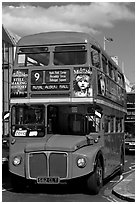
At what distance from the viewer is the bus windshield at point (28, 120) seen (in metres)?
11.2

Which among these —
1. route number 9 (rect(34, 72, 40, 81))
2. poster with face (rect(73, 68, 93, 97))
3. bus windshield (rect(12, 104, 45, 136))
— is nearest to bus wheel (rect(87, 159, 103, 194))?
bus windshield (rect(12, 104, 45, 136))

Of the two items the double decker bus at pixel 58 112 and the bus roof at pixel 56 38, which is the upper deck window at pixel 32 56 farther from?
the bus roof at pixel 56 38

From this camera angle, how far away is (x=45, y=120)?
11.2 metres

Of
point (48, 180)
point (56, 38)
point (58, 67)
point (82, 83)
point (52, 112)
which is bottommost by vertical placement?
point (48, 180)

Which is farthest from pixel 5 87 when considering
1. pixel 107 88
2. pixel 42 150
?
pixel 42 150

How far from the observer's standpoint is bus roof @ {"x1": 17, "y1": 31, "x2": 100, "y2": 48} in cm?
1165

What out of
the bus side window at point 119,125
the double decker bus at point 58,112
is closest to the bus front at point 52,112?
the double decker bus at point 58,112

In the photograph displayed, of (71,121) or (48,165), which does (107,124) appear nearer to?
(71,121)

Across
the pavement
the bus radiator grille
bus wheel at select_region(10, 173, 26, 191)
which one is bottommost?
the pavement

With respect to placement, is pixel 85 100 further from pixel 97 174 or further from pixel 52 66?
pixel 97 174

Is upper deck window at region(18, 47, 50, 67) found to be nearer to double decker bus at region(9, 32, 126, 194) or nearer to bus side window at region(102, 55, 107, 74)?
double decker bus at region(9, 32, 126, 194)

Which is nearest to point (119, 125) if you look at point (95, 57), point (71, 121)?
point (71, 121)

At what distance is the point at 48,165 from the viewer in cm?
1048

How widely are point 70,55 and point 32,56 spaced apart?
116cm
